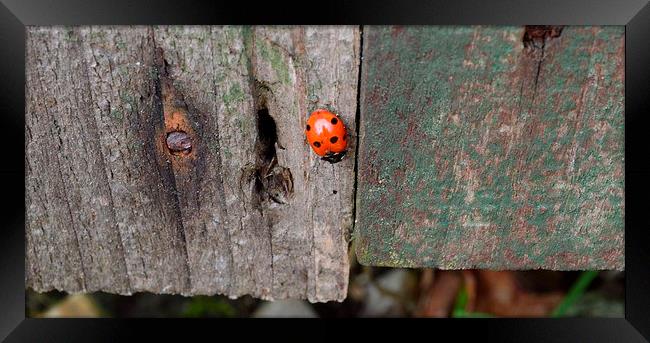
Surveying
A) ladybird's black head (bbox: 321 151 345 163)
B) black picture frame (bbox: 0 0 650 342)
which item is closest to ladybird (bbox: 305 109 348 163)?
ladybird's black head (bbox: 321 151 345 163)

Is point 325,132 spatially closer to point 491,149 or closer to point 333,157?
point 333,157

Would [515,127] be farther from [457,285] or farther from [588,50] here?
[457,285]

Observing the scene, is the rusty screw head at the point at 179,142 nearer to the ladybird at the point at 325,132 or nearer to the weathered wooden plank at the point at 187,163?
the weathered wooden plank at the point at 187,163

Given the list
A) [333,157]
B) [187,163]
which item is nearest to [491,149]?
[333,157]
